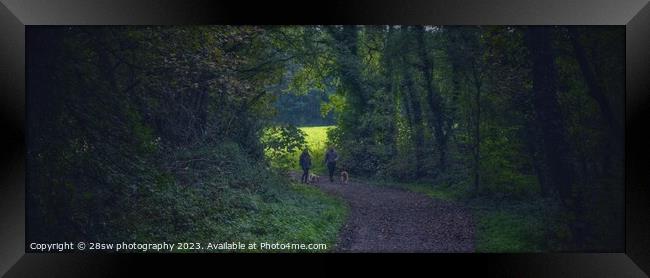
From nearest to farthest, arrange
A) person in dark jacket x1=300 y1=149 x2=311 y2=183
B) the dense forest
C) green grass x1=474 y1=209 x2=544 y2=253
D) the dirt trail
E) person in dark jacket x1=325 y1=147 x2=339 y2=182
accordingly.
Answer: the dense forest
the dirt trail
green grass x1=474 y1=209 x2=544 y2=253
person in dark jacket x1=325 y1=147 x2=339 y2=182
person in dark jacket x1=300 y1=149 x2=311 y2=183

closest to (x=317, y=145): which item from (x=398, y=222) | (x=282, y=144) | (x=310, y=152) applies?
(x=310, y=152)

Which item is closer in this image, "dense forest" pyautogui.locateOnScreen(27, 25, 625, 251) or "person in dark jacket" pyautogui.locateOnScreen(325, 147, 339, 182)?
"dense forest" pyautogui.locateOnScreen(27, 25, 625, 251)

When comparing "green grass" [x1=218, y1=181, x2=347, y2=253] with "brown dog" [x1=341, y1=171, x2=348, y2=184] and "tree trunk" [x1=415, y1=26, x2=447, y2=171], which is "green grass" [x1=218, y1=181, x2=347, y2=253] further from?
"tree trunk" [x1=415, y1=26, x2=447, y2=171]

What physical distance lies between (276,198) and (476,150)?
110 inches

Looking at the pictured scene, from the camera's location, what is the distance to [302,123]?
7.83 meters

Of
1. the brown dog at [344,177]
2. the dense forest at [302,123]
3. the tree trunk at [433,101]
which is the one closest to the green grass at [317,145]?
the dense forest at [302,123]

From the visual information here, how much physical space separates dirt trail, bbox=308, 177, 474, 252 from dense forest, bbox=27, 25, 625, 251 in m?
0.23

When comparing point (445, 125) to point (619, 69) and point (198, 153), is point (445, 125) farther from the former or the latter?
point (198, 153)

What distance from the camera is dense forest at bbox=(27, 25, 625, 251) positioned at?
676cm

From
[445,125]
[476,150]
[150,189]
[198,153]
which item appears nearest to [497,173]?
[476,150]

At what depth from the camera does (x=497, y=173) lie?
7535mm

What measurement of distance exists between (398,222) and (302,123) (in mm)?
1857

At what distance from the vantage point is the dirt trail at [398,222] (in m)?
7.06

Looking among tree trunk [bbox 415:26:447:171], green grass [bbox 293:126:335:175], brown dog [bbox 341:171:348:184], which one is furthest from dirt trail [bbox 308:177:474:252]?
tree trunk [bbox 415:26:447:171]
